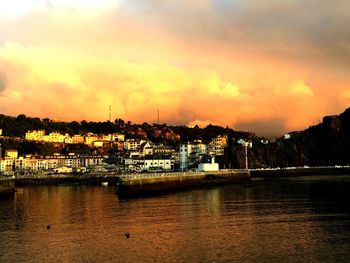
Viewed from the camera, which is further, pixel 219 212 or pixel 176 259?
pixel 219 212

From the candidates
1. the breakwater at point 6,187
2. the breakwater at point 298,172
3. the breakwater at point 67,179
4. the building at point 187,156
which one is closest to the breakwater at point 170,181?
the breakwater at point 298,172

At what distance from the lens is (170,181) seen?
9831 centimetres

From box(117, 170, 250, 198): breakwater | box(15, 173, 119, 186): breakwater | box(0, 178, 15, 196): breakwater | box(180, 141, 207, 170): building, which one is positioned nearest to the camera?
box(117, 170, 250, 198): breakwater

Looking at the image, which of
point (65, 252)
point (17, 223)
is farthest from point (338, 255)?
point (17, 223)

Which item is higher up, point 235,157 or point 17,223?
point 235,157

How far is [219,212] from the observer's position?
54.3 metres

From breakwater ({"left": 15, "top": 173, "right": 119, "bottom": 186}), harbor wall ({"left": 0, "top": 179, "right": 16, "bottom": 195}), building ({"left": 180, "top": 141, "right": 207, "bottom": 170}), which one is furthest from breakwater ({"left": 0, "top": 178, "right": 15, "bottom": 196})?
building ({"left": 180, "top": 141, "right": 207, "bottom": 170})

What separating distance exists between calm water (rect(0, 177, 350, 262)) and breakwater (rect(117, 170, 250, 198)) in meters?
20.7

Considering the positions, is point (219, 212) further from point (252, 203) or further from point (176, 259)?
point (176, 259)

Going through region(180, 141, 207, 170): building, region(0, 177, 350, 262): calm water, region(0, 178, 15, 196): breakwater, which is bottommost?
region(0, 177, 350, 262): calm water

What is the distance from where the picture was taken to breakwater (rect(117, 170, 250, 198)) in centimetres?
8438

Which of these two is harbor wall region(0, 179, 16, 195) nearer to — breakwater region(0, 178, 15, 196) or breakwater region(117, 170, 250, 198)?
breakwater region(0, 178, 15, 196)

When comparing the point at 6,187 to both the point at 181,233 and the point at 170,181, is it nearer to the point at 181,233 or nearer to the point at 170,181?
the point at 170,181

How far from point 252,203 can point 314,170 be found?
3972 inches
